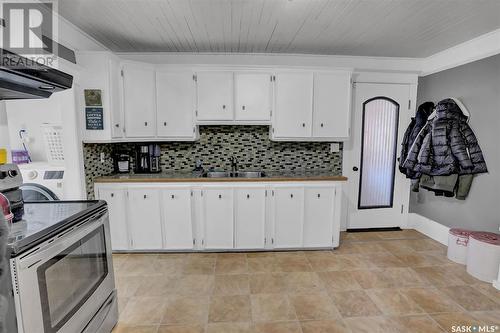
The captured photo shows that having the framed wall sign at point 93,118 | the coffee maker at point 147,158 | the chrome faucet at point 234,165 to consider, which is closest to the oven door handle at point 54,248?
the framed wall sign at point 93,118

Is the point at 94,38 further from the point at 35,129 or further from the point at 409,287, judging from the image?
the point at 409,287

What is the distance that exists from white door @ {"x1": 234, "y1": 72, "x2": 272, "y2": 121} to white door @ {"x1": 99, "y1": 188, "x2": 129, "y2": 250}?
1.66 meters

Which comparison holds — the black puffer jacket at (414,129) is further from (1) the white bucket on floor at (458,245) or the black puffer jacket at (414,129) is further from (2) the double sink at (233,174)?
(2) the double sink at (233,174)

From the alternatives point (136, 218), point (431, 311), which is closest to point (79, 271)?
point (136, 218)

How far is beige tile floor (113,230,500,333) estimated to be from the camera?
199cm

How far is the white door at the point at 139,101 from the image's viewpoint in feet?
9.84

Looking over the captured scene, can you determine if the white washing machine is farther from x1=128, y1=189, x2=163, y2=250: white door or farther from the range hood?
the range hood

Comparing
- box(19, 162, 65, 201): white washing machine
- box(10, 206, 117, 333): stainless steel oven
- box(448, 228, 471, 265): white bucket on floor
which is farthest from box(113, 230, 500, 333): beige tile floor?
box(19, 162, 65, 201): white washing machine

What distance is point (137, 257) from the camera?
9.87ft

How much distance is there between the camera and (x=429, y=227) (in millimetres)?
3588

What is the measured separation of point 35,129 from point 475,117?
474 cm

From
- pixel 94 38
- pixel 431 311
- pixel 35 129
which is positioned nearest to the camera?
pixel 431 311

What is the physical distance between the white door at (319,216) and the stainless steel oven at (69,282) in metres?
2.07

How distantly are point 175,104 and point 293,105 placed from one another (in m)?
1.44
